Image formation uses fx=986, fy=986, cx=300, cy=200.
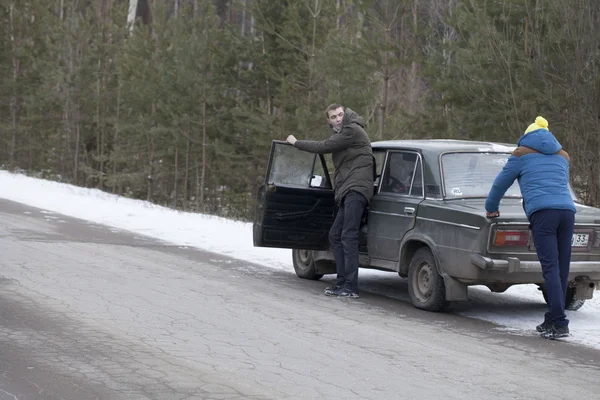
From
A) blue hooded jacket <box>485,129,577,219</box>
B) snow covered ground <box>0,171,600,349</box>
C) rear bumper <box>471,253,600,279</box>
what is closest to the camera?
blue hooded jacket <box>485,129,577,219</box>

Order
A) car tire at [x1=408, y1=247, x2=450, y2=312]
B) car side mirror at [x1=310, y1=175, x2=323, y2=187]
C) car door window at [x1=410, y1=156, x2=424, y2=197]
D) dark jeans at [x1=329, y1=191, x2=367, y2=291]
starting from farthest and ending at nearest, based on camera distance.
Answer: car side mirror at [x1=310, y1=175, x2=323, y2=187] < dark jeans at [x1=329, y1=191, x2=367, y2=291] < car door window at [x1=410, y1=156, x2=424, y2=197] < car tire at [x1=408, y1=247, x2=450, y2=312]

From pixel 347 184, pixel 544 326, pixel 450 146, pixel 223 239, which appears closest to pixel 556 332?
pixel 544 326

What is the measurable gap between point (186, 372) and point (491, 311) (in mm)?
4180

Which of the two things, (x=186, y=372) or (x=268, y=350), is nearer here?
(x=186, y=372)

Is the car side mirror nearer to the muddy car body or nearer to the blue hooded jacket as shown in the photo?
the muddy car body

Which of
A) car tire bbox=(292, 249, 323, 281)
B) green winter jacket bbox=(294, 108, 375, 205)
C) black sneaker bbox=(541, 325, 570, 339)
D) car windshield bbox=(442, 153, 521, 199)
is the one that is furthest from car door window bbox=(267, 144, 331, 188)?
black sneaker bbox=(541, 325, 570, 339)

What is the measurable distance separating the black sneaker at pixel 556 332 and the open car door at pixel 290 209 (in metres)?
3.45

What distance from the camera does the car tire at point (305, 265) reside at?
11.7 metres

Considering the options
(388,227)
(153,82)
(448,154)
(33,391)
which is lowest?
(33,391)

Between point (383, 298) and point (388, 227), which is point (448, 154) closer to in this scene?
point (388, 227)

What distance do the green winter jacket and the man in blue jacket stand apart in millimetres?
1999

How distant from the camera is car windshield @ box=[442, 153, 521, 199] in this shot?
9727 mm

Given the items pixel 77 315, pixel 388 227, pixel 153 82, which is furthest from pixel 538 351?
pixel 153 82

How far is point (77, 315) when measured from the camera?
8.42 m
